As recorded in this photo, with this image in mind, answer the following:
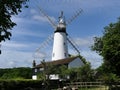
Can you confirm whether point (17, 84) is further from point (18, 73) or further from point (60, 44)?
point (18, 73)

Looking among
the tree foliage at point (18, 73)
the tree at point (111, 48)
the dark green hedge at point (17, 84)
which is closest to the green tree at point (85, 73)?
the dark green hedge at point (17, 84)

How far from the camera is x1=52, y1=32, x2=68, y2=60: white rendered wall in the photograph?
103375 mm

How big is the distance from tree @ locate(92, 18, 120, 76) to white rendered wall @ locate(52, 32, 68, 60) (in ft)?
139

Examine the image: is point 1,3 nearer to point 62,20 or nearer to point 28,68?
point 62,20

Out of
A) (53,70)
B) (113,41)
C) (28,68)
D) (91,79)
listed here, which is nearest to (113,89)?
(113,41)

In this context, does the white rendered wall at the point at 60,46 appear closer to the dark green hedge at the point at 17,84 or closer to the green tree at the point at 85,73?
the green tree at the point at 85,73

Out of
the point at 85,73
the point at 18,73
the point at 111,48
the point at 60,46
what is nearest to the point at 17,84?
the point at 85,73

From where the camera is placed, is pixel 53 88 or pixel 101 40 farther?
pixel 53 88

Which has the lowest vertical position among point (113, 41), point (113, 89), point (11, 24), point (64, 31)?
point (113, 89)

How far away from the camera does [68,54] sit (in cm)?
10844

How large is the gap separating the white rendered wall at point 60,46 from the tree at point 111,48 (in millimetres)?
42435

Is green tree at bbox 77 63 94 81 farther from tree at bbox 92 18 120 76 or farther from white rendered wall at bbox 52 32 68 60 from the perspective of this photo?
white rendered wall at bbox 52 32 68 60

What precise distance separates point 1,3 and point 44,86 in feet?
150

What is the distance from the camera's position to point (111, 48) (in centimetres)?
5653
